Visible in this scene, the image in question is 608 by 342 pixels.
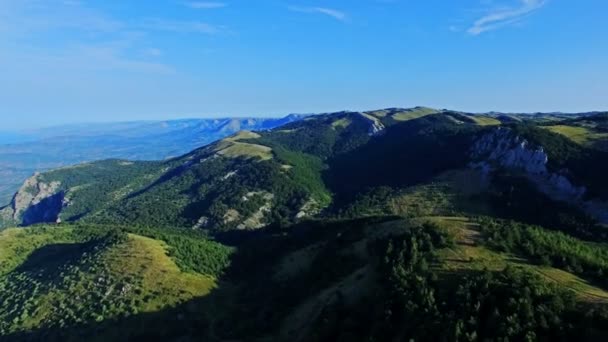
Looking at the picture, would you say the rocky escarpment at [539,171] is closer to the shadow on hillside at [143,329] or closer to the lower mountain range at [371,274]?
the lower mountain range at [371,274]

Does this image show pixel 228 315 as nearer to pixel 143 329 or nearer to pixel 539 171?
pixel 143 329

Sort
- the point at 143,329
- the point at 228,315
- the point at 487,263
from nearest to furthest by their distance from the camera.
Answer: the point at 487,263 → the point at 143,329 → the point at 228,315

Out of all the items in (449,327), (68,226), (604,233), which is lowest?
(68,226)

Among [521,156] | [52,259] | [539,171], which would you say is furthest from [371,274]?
[521,156]

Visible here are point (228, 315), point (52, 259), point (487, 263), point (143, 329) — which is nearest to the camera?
point (487, 263)

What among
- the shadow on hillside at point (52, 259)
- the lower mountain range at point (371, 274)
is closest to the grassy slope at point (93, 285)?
the shadow on hillside at point (52, 259)

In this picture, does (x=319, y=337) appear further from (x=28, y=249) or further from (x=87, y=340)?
(x=28, y=249)

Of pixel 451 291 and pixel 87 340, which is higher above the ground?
pixel 451 291

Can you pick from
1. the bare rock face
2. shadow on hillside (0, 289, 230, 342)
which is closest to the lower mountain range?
shadow on hillside (0, 289, 230, 342)

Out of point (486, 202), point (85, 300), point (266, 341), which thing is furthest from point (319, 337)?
point (486, 202)
